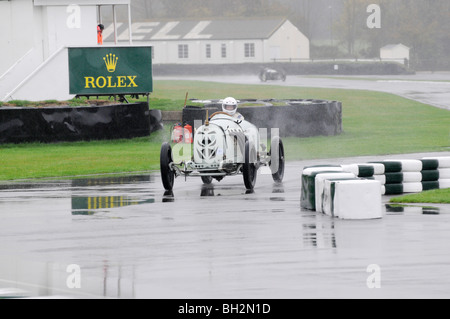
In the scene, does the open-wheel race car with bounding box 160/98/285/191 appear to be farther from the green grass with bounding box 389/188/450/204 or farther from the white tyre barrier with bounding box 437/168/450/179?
the white tyre barrier with bounding box 437/168/450/179

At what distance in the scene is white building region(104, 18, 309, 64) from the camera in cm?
11275

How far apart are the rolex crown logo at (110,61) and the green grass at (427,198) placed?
1755 cm

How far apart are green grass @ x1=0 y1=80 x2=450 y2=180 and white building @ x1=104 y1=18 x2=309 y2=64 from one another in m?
68.4

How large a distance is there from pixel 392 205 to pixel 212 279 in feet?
21.1

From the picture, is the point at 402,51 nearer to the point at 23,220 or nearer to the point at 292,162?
the point at 292,162

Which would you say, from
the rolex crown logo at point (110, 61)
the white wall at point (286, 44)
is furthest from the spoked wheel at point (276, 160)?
the white wall at point (286, 44)

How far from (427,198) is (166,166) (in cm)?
457

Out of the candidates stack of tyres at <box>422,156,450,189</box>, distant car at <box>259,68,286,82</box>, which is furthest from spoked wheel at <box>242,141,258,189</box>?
distant car at <box>259,68,286,82</box>

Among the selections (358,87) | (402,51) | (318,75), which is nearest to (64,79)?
(358,87)

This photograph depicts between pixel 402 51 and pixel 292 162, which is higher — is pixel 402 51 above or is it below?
above

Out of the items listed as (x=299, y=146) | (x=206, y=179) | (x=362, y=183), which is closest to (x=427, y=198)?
(x=362, y=183)

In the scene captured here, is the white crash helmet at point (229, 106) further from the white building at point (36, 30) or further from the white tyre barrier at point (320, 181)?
the white building at point (36, 30)

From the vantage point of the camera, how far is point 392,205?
15617mm

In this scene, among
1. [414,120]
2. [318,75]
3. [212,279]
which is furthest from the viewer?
[318,75]
